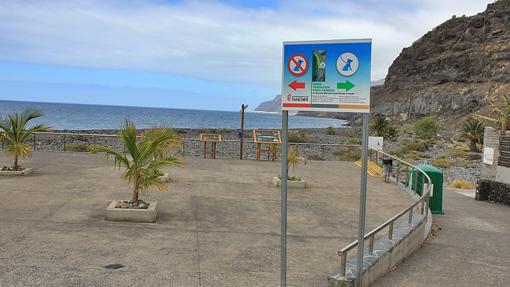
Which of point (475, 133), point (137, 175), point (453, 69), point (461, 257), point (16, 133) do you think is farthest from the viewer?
point (453, 69)

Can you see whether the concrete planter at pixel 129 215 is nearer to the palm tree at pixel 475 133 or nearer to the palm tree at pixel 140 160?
the palm tree at pixel 140 160

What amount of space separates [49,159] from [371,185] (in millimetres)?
9628

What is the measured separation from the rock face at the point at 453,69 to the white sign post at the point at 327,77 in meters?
96.9

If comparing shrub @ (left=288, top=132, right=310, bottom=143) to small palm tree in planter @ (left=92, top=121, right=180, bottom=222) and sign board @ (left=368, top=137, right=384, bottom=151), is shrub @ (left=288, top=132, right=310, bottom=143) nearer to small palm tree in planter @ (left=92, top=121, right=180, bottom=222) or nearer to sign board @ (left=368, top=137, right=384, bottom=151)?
sign board @ (left=368, top=137, right=384, bottom=151)

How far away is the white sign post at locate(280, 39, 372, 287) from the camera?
177 inches

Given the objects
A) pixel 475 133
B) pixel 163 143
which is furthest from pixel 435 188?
pixel 475 133

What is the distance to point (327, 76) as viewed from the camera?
456 centimetres

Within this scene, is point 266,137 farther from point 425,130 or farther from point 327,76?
point 425,130

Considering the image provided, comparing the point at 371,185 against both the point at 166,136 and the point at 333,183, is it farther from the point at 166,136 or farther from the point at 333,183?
the point at 166,136

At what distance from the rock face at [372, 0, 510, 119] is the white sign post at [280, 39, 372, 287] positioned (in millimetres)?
96920

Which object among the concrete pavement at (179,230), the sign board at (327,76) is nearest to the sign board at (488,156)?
the concrete pavement at (179,230)

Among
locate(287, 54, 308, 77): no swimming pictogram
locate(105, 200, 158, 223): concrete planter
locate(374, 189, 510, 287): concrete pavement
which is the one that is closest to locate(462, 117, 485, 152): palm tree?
locate(374, 189, 510, 287): concrete pavement

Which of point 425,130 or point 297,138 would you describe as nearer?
point 297,138

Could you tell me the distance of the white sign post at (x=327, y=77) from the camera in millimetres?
4504
